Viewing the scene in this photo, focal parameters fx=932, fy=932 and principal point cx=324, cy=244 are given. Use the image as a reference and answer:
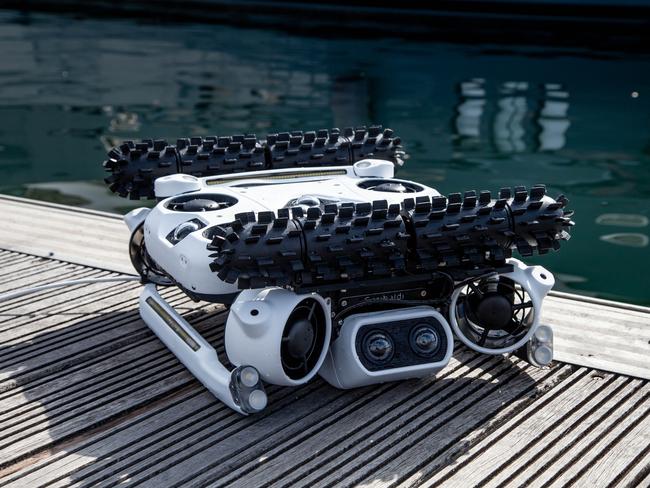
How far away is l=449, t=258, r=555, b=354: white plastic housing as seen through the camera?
3.69 metres

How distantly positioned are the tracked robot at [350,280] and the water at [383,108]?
293cm

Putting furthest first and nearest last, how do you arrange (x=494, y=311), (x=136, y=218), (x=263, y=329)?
(x=136, y=218)
(x=494, y=311)
(x=263, y=329)

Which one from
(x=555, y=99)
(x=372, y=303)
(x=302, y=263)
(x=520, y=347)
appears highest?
(x=302, y=263)

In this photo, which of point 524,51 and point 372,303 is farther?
point 524,51

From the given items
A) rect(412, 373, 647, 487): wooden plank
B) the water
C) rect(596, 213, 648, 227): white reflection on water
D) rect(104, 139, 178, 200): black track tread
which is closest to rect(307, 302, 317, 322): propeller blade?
rect(412, 373, 647, 487): wooden plank

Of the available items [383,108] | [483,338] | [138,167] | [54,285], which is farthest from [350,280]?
[383,108]

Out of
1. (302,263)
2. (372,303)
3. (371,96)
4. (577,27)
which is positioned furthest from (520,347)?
(577,27)

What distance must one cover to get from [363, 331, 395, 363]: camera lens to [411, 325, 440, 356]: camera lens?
10 centimetres

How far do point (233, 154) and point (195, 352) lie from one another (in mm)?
1302

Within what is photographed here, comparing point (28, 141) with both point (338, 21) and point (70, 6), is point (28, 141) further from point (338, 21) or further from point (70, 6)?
point (70, 6)

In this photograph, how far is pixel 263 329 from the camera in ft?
10.9

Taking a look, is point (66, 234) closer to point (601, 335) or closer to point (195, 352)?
point (195, 352)

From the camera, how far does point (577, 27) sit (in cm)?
2389

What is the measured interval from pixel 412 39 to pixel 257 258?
19.2 m
